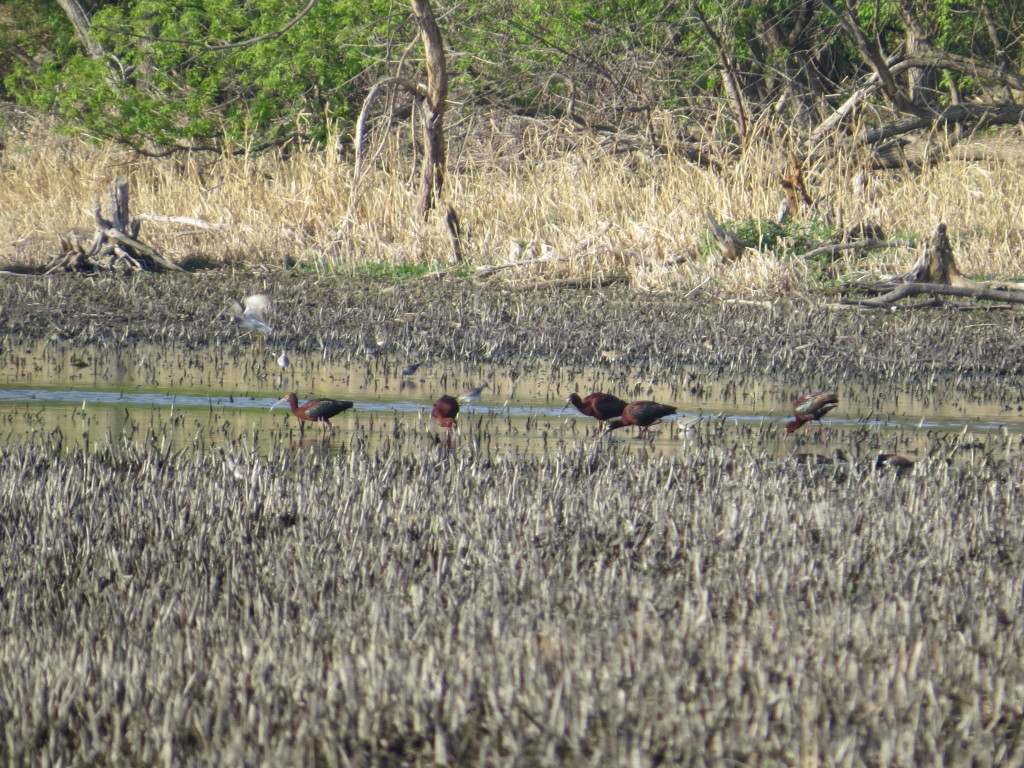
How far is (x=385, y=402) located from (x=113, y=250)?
29.4 ft

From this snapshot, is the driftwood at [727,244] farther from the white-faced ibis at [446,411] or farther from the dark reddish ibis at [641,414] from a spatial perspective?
the white-faced ibis at [446,411]

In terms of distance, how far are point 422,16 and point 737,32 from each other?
6.66 m

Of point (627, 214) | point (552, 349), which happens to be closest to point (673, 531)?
point (552, 349)

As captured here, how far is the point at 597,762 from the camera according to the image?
2.86 metres

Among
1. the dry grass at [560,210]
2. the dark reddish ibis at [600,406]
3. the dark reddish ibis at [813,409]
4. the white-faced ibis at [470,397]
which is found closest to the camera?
the dark reddish ibis at [600,406]

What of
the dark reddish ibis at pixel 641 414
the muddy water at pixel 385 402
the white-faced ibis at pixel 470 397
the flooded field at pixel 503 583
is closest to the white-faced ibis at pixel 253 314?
the muddy water at pixel 385 402

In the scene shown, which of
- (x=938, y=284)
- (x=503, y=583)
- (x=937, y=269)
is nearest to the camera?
(x=503, y=583)

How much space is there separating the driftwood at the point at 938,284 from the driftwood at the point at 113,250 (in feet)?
28.2

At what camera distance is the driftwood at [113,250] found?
1645 centimetres

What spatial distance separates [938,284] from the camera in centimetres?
1327

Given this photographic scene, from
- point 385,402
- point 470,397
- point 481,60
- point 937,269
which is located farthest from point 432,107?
point 470,397

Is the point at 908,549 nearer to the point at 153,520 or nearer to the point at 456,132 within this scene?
the point at 153,520

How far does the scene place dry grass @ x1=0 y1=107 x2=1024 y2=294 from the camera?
16312 mm

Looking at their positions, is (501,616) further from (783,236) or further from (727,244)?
(783,236)
